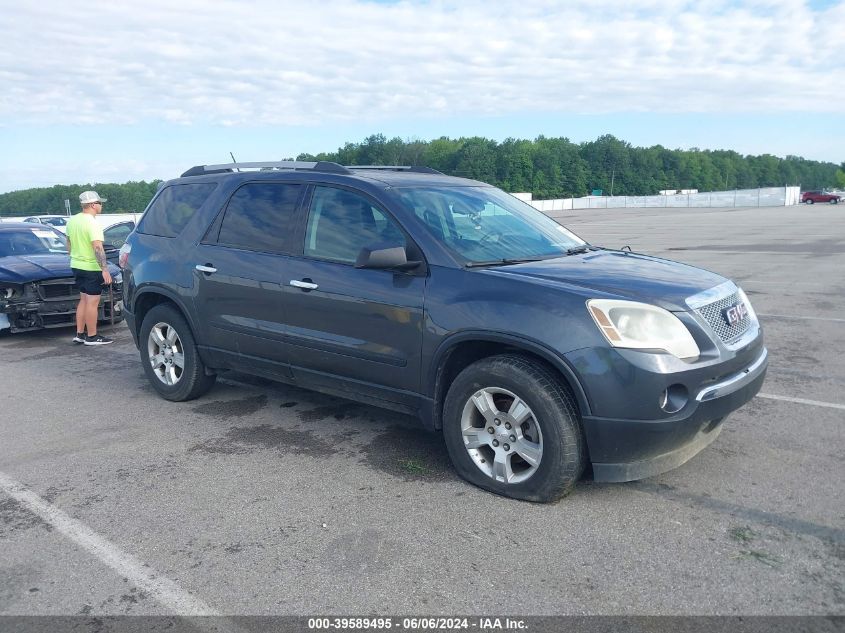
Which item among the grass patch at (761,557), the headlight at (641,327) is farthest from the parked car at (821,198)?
the grass patch at (761,557)

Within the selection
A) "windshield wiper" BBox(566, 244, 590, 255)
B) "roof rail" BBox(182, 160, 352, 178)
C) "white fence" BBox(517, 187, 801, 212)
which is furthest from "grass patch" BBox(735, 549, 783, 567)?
"white fence" BBox(517, 187, 801, 212)

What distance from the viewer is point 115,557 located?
3.47 meters

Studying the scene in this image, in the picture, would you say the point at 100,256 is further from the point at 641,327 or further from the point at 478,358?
the point at 641,327

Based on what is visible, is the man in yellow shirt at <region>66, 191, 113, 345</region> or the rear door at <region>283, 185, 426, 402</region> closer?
the rear door at <region>283, 185, 426, 402</region>

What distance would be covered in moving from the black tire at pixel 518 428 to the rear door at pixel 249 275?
5.12 feet

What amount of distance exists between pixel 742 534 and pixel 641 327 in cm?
111

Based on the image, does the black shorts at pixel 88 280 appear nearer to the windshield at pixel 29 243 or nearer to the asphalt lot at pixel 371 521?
the windshield at pixel 29 243

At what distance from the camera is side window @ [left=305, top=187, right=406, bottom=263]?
4.61m

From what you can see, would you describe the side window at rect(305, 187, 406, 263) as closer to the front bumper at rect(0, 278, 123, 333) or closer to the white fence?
the front bumper at rect(0, 278, 123, 333)

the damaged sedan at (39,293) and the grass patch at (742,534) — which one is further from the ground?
the damaged sedan at (39,293)

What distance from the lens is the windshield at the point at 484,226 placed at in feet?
14.7

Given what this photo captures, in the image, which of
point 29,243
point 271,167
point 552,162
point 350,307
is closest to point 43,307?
point 29,243

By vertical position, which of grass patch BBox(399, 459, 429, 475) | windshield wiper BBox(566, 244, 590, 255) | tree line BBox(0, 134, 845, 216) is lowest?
grass patch BBox(399, 459, 429, 475)

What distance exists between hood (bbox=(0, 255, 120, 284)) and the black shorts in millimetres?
521
